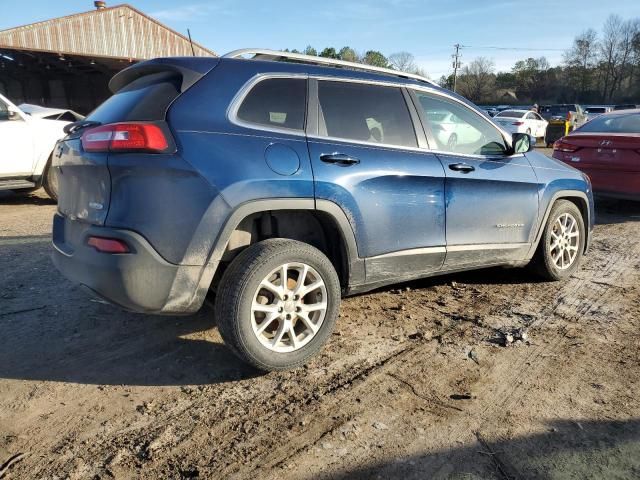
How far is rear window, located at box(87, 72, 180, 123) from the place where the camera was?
9.61ft

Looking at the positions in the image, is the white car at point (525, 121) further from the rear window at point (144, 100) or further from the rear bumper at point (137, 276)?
the rear bumper at point (137, 276)

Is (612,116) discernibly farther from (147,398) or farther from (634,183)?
(147,398)

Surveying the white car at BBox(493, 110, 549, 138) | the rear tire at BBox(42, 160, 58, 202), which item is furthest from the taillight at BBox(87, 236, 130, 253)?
the white car at BBox(493, 110, 549, 138)

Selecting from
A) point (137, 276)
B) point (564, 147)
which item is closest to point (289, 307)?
point (137, 276)

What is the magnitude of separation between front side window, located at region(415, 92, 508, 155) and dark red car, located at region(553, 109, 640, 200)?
4157 mm

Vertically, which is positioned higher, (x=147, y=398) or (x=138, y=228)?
(x=138, y=228)

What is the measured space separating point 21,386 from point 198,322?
4.14ft

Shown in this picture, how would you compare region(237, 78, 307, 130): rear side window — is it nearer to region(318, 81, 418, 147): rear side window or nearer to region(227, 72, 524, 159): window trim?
region(227, 72, 524, 159): window trim

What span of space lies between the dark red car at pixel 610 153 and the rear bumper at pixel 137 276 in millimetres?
6913

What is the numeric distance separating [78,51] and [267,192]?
23.5m

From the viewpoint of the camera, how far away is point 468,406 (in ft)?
9.24

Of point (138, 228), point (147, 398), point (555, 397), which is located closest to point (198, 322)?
point (147, 398)

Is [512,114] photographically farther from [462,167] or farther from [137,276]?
[137,276]

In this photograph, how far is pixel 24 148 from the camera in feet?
26.7
